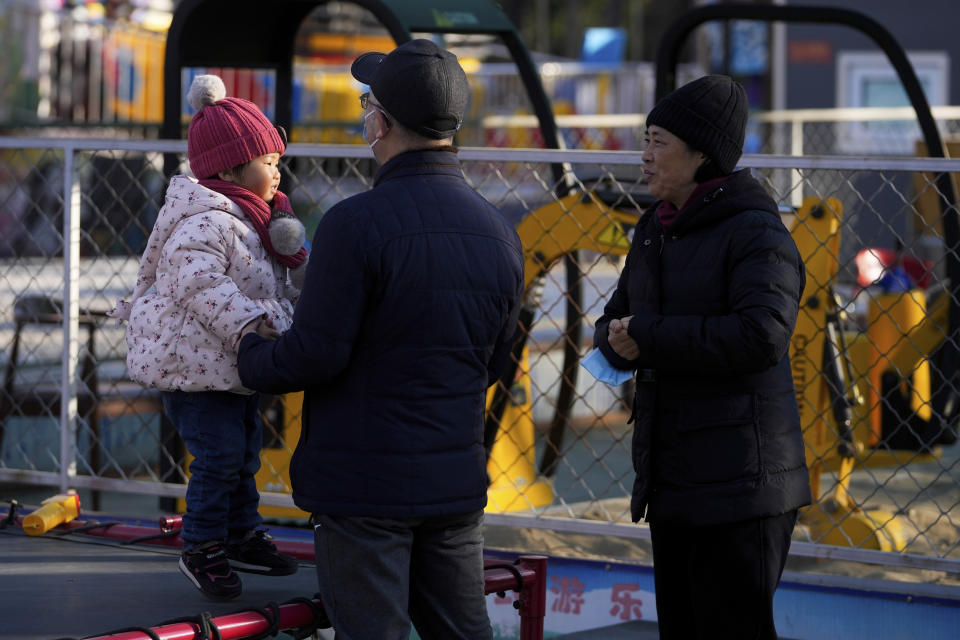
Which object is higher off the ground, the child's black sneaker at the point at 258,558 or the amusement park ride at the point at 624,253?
the amusement park ride at the point at 624,253

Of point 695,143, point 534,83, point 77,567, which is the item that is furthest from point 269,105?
point 695,143

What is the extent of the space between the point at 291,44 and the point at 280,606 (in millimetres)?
2858

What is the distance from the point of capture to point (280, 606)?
2818 millimetres

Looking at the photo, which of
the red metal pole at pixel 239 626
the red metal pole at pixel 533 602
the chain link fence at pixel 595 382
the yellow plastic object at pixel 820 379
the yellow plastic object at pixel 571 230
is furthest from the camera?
the yellow plastic object at pixel 571 230

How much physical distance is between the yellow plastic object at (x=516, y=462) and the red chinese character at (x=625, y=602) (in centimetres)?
74

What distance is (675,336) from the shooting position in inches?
98.7

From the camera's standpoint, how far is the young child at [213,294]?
9.36ft

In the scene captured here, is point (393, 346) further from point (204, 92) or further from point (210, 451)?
point (204, 92)

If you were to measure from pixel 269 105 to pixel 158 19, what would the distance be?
4662 mm

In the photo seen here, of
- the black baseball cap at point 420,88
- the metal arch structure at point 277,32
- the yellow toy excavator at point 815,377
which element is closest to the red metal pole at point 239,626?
the black baseball cap at point 420,88

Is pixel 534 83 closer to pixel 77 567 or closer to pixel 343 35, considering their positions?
pixel 77 567

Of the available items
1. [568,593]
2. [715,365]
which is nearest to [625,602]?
[568,593]

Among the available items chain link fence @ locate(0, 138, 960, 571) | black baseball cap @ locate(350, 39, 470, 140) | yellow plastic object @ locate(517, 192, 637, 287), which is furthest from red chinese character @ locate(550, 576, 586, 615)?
black baseball cap @ locate(350, 39, 470, 140)

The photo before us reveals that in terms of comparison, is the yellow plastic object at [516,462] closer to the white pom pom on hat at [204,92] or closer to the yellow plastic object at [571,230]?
the yellow plastic object at [571,230]
